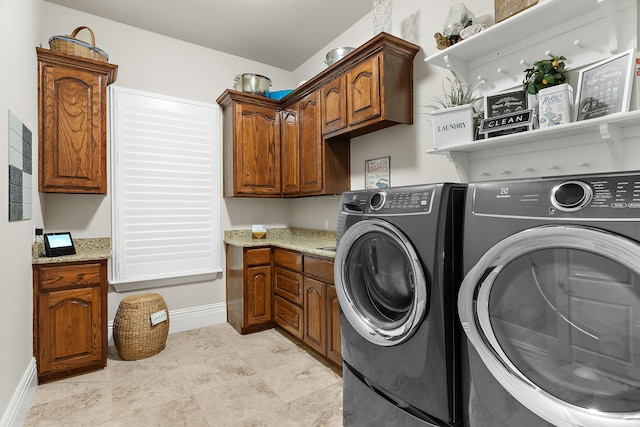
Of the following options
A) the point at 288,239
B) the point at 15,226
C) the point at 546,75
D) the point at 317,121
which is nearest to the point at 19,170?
the point at 15,226

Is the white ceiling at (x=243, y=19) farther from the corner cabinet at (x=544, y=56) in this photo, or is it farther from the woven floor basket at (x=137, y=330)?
the woven floor basket at (x=137, y=330)

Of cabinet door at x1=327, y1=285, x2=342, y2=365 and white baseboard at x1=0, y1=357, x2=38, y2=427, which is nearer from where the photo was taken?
white baseboard at x1=0, y1=357, x2=38, y2=427

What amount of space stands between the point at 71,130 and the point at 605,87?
3330 millimetres

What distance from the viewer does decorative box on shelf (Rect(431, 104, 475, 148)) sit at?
1877 millimetres

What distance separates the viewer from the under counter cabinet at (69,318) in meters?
2.29

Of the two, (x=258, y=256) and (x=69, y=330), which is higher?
(x=258, y=256)

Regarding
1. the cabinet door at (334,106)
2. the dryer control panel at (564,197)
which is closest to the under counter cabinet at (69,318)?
the cabinet door at (334,106)

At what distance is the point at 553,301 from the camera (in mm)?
940

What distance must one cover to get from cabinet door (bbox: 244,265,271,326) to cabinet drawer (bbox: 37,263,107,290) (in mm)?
1194

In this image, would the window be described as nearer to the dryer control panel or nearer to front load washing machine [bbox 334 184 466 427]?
front load washing machine [bbox 334 184 466 427]

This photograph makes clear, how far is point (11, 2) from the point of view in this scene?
5.97 ft

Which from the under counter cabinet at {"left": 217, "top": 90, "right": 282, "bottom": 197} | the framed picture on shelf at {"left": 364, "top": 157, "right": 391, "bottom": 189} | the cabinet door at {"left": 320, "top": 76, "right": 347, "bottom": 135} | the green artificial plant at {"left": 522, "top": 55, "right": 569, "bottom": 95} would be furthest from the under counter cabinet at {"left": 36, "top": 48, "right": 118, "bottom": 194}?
the green artificial plant at {"left": 522, "top": 55, "right": 569, "bottom": 95}

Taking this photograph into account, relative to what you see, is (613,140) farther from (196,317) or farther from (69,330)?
(196,317)

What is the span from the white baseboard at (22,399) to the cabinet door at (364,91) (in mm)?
2702
